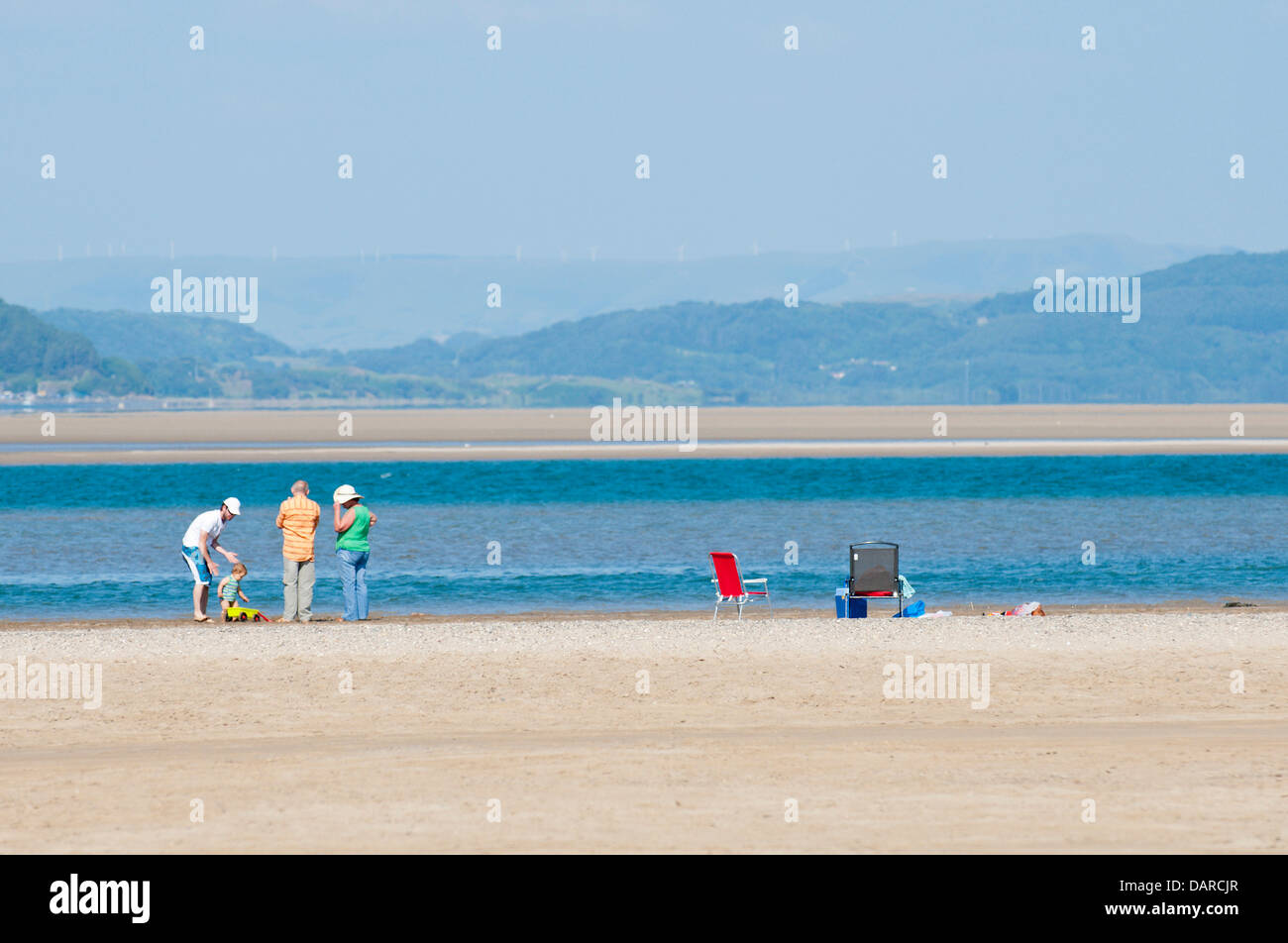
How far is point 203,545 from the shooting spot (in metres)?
17.7

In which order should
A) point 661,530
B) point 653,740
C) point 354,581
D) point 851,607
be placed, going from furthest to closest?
point 661,530, point 851,607, point 354,581, point 653,740

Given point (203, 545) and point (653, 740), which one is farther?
point (203, 545)

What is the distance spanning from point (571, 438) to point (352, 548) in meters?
71.9

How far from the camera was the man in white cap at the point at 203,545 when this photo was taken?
17484mm

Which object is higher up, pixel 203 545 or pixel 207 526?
pixel 207 526

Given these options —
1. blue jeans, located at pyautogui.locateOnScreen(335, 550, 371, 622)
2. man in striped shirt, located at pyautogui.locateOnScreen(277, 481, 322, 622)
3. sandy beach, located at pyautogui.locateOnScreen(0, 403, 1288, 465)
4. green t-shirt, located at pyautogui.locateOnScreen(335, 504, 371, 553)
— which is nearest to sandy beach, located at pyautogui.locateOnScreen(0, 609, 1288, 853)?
man in striped shirt, located at pyautogui.locateOnScreen(277, 481, 322, 622)

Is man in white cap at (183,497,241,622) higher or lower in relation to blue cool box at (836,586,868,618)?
higher

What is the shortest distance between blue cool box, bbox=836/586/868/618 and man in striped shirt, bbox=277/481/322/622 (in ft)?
20.7

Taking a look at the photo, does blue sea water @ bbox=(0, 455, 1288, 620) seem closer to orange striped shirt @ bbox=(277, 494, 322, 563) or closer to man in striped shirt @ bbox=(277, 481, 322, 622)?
man in striped shirt @ bbox=(277, 481, 322, 622)

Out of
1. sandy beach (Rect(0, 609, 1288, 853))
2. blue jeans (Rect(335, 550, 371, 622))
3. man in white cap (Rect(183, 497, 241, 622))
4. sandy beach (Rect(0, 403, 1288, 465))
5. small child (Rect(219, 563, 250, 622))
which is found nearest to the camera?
sandy beach (Rect(0, 609, 1288, 853))

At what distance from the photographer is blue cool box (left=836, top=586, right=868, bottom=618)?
1858 centimetres

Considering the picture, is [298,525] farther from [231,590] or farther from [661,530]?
[661,530]

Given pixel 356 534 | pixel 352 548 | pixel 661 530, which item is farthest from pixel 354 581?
pixel 661 530

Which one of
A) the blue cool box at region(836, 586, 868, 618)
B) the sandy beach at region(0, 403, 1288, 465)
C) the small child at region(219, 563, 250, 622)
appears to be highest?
the sandy beach at region(0, 403, 1288, 465)
